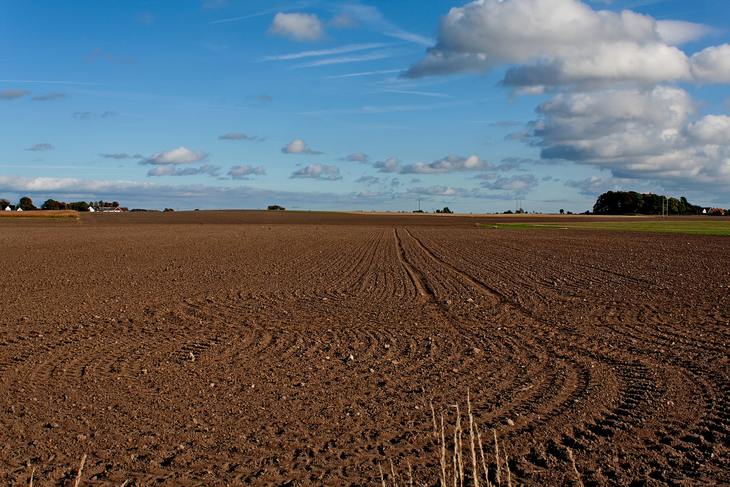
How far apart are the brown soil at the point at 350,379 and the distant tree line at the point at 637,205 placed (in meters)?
178

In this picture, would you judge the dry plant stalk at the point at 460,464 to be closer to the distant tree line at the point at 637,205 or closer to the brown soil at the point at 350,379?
the brown soil at the point at 350,379

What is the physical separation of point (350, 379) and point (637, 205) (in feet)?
628

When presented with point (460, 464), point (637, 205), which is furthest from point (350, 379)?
point (637, 205)

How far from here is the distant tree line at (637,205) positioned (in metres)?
188

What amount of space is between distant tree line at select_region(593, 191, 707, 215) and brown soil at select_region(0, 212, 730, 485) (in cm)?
17805

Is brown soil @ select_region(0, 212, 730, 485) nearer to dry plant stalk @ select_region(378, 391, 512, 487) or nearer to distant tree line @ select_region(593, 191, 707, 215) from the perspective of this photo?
dry plant stalk @ select_region(378, 391, 512, 487)

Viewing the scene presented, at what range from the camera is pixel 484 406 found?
8320 mm

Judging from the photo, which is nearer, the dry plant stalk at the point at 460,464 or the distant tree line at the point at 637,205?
the dry plant stalk at the point at 460,464

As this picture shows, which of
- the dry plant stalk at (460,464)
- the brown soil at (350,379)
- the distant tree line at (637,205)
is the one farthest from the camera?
the distant tree line at (637,205)

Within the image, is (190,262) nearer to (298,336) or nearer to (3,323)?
(3,323)

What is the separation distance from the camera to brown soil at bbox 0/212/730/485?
670 centimetres

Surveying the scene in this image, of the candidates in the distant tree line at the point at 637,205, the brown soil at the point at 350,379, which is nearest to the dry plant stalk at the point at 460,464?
the brown soil at the point at 350,379

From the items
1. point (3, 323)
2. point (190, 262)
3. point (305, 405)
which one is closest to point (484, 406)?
point (305, 405)

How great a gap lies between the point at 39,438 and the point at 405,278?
15644mm
